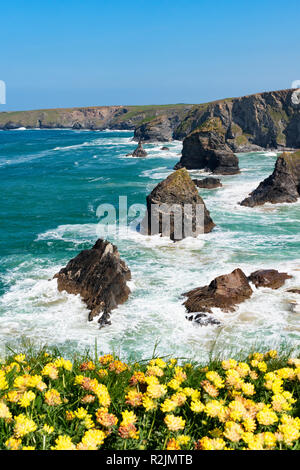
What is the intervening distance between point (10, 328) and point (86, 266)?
531 centimetres

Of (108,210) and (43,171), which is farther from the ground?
(43,171)

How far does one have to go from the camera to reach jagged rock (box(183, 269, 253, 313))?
57.4 feet

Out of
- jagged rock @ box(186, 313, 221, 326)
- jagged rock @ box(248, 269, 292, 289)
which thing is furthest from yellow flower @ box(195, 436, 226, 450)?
jagged rock @ box(248, 269, 292, 289)

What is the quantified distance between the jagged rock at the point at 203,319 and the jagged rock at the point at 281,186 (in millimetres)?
27455

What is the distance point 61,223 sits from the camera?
37.3m

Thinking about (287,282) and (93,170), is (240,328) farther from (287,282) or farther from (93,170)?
(93,170)

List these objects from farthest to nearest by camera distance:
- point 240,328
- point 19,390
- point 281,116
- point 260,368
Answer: point 281,116
point 240,328
point 260,368
point 19,390

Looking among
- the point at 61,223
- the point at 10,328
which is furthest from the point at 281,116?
the point at 10,328

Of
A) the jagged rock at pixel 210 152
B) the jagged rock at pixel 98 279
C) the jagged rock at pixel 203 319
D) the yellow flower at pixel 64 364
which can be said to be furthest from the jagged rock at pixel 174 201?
the jagged rock at pixel 210 152

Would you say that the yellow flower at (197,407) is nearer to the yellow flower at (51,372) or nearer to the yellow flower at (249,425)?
the yellow flower at (249,425)

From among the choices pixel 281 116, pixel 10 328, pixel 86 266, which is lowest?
pixel 10 328

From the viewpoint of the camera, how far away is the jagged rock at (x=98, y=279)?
1844 centimetres

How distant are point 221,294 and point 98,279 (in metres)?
6.53

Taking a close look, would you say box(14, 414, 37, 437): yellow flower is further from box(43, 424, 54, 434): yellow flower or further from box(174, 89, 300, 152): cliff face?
box(174, 89, 300, 152): cliff face
